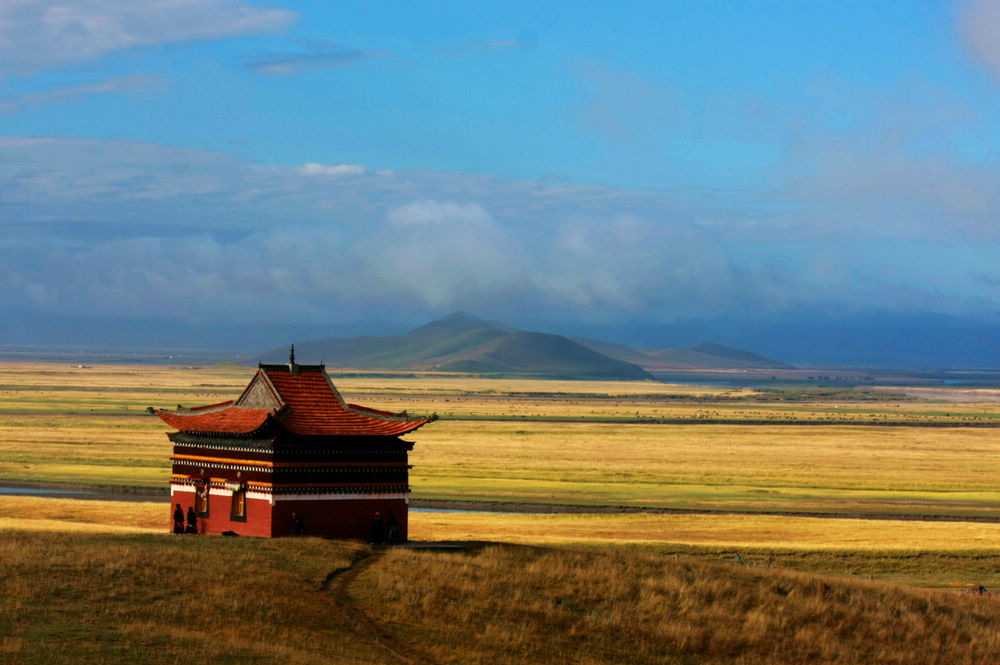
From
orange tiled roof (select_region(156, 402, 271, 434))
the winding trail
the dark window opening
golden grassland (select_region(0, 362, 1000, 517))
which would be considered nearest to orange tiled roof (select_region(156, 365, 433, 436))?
orange tiled roof (select_region(156, 402, 271, 434))

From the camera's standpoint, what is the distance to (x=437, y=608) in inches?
1312

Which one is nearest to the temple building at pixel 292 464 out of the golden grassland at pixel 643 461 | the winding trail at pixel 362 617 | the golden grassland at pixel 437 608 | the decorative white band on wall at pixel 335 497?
the decorative white band on wall at pixel 335 497

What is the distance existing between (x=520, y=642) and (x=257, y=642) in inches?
279

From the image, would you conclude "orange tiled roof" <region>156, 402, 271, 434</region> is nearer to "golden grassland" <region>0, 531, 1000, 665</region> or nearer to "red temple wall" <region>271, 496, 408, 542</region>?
"red temple wall" <region>271, 496, 408, 542</region>

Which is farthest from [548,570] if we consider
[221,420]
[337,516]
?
[221,420]

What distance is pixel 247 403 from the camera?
41.5 m

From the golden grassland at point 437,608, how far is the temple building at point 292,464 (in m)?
1.84

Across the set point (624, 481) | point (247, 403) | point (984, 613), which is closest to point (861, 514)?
point (624, 481)

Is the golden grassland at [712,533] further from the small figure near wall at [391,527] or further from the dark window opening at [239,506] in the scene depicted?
the small figure near wall at [391,527]

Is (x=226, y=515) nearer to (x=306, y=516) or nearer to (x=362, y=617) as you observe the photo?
(x=306, y=516)

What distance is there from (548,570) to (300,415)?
9228 mm

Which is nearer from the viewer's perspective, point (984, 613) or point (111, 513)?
point (984, 613)

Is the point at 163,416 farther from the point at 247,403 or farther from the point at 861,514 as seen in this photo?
the point at 861,514

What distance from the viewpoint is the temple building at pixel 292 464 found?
1519 inches
